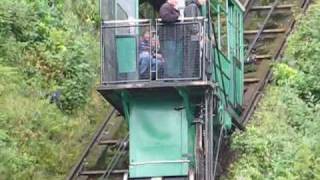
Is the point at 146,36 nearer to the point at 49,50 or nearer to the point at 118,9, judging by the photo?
the point at 118,9

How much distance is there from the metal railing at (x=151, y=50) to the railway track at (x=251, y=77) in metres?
1.48

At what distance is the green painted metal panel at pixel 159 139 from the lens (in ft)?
45.9

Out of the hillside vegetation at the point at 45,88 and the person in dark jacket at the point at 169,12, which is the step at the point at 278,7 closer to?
the hillside vegetation at the point at 45,88

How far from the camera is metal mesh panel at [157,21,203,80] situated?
560 inches

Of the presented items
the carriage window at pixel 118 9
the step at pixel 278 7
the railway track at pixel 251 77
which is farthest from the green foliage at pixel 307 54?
the step at pixel 278 7

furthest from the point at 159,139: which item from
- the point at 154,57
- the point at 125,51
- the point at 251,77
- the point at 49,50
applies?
the point at 49,50

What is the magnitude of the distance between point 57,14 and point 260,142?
27.2 feet

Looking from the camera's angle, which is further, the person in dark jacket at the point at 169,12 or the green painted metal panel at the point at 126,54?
the green painted metal panel at the point at 126,54

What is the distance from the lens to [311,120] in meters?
14.9

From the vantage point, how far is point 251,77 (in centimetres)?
1992

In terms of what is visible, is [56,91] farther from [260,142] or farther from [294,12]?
[294,12]

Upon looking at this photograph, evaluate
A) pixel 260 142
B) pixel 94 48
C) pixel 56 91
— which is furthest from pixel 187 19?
pixel 94 48

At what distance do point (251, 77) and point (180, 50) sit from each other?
5.80 meters

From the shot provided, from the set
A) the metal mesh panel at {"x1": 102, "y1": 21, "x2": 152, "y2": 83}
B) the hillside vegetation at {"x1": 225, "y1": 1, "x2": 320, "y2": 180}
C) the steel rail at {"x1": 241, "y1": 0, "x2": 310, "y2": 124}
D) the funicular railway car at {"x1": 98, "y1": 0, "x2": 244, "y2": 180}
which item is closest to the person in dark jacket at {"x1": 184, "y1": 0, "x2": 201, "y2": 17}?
the funicular railway car at {"x1": 98, "y1": 0, "x2": 244, "y2": 180}
